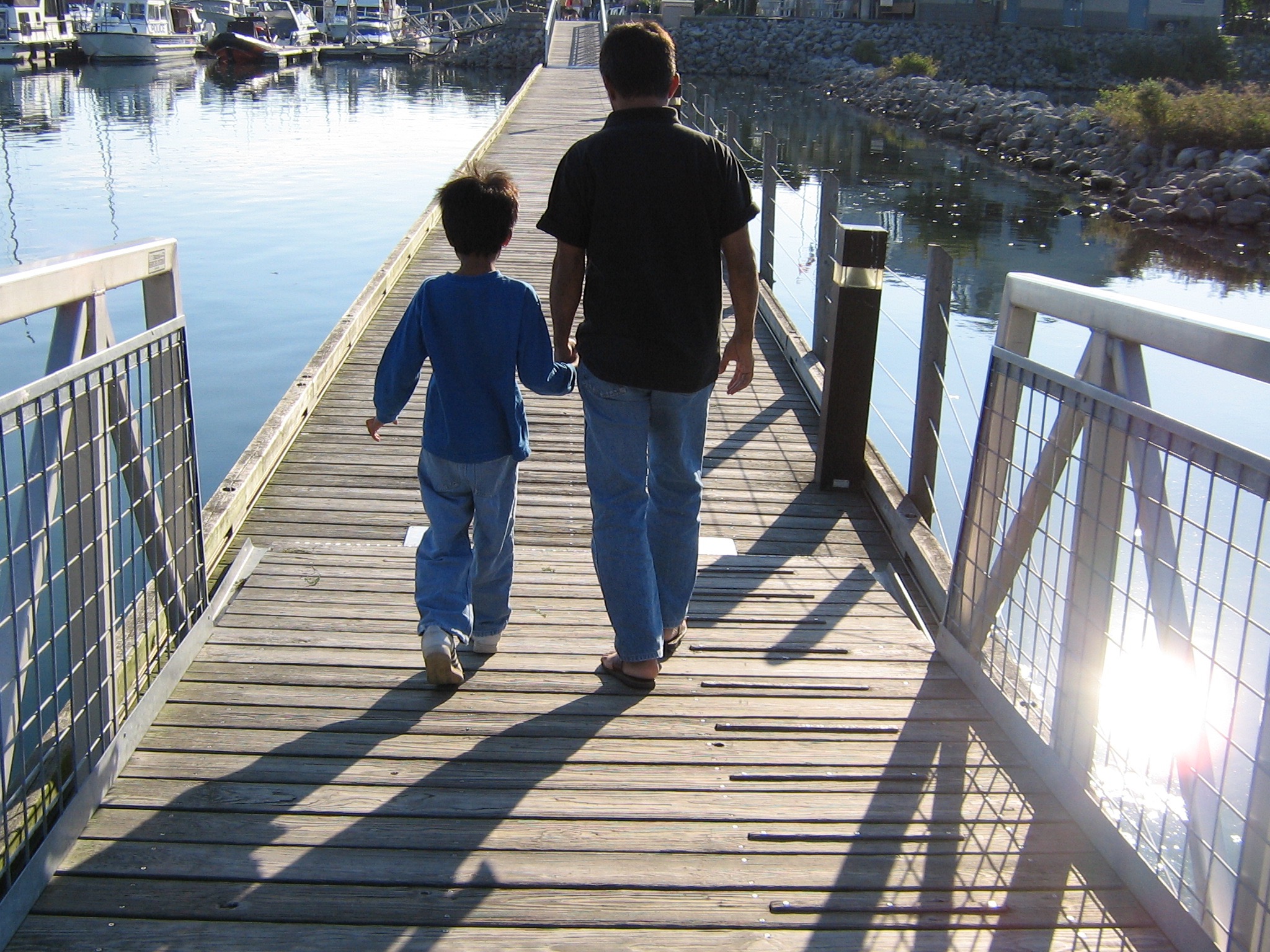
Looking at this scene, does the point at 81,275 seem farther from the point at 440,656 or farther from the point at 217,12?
the point at 217,12

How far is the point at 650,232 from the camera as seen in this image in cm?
266

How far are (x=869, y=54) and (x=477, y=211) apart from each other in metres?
41.0

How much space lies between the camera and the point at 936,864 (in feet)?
7.43

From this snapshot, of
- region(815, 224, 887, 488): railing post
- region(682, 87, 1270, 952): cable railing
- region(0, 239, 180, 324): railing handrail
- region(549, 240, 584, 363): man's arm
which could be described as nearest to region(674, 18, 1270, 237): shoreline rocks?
region(815, 224, 887, 488): railing post

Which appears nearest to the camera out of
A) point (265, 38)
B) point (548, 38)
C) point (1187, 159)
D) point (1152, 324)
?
point (1152, 324)

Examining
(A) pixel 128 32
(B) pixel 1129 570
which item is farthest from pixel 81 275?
(A) pixel 128 32

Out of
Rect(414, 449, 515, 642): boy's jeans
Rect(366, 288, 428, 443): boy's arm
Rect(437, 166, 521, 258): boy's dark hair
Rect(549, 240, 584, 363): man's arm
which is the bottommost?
Rect(414, 449, 515, 642): boy's jeans

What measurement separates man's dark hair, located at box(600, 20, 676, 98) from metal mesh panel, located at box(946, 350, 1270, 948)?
1040mm

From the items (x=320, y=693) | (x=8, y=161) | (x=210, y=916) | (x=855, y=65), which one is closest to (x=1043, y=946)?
(x=210, y=916)

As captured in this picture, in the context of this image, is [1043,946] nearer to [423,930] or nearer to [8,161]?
[423,930]

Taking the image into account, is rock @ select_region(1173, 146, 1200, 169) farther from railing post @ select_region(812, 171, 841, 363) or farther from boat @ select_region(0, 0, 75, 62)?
boat @ select_region(0, 0, 75, 62)

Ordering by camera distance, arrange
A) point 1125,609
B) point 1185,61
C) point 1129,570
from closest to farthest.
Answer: point 1125,609, point 1129,570, point 1185,61

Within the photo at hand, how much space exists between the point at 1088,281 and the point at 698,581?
11970 mm

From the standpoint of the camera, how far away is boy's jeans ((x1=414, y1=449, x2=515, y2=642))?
2.86 meters
